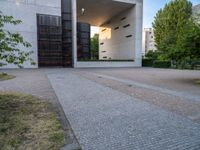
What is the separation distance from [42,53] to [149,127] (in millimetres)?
23367

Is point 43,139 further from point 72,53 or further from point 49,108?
point 72,53

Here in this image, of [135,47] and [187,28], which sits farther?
[135,47]

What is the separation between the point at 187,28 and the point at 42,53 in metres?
19.1

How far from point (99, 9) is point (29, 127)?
103 ft

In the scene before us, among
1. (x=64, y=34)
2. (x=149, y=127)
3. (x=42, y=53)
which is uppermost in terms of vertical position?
(x=64, y=34)

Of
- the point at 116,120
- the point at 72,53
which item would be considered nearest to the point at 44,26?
the point at 72,53

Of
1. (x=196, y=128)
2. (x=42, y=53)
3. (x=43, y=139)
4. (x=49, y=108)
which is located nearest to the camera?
(x=43, y=139)

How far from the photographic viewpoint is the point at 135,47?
30.5 meters

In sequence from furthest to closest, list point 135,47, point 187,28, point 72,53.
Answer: point 135,47
point 72,53
point 187,28

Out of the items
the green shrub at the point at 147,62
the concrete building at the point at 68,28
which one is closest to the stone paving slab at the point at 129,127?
the concrete building at the point at 68,28

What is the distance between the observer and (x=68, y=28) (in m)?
26.7

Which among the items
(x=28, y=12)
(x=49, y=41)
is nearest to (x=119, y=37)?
(x=49, y=41)

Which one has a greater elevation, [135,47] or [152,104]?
[135,47]

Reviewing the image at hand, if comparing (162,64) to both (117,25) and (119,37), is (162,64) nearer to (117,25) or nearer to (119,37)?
(119,37)
